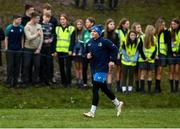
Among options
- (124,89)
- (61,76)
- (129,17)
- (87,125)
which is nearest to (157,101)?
(124,89)

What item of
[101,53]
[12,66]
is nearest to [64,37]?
[12,66]

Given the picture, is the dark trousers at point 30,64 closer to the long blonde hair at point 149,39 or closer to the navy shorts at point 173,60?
the long blonde hair at point 149,39

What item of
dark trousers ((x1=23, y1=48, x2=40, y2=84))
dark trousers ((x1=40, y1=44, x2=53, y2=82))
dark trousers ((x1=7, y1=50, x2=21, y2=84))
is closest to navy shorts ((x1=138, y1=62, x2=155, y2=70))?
dark trousers ((x1=40, y1=44, x2=53, y2=82))

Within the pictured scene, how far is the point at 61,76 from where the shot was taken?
23000mm

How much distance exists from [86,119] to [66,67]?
6.99 meters

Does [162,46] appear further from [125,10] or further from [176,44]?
[125,10]

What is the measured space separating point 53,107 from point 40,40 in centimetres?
266

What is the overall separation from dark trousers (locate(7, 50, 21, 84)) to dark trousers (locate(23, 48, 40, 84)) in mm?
273

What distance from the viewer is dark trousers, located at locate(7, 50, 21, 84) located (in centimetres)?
2209

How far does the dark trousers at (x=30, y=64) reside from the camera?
22.2 m

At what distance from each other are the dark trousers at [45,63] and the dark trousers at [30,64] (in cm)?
34

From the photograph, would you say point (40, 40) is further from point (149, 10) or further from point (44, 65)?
point (149, 10)

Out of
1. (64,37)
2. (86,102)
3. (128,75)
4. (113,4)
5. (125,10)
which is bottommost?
(86,102)

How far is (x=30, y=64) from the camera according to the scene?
22.3 metres
